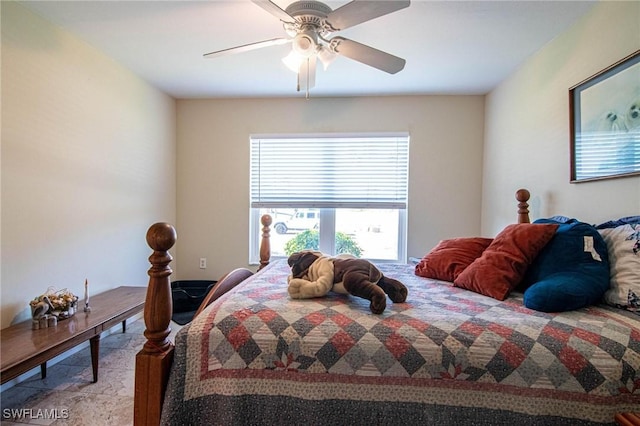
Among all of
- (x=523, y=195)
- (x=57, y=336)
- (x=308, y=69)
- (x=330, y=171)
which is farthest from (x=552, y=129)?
(x=57, y=336)

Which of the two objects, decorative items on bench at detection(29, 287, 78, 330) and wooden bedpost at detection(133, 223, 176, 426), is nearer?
wooden bedpost at detection(133, 223, 176, 426)

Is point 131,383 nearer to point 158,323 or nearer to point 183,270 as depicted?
point 158,323

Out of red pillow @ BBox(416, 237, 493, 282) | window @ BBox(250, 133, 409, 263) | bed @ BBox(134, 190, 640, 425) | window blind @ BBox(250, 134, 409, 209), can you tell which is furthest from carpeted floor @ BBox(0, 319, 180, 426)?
window blind @ BBox(250, 134, 409, 209)

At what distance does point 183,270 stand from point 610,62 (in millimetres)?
3973

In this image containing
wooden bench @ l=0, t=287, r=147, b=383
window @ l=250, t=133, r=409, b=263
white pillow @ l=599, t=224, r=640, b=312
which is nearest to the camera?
white pillow @ l=599, t=224, r=640, b=312

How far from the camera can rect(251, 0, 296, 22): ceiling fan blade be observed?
55.0 inches

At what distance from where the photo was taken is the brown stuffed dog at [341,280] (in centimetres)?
123

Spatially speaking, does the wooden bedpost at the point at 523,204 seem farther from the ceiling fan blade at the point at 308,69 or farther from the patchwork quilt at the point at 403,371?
the ceiling fan blade at the point at 308,69

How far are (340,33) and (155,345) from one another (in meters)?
2.17

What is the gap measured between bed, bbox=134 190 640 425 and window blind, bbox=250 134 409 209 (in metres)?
2.37

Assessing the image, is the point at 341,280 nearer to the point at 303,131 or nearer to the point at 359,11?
the point at 359,11

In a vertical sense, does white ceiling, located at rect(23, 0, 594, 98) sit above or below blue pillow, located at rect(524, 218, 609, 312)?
above

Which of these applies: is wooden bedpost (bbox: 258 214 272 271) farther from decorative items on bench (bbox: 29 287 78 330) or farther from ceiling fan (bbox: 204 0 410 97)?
decorative items on bench (bbox: 29 287 78 330)

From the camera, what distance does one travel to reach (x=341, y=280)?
52.9 inches
